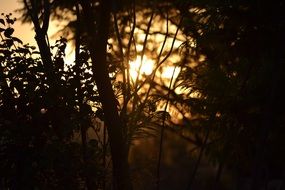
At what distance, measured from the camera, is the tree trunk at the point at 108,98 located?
742 cm

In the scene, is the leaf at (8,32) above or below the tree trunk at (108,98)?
above

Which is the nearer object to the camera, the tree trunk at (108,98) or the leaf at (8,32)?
the tree trunk at (108,98)

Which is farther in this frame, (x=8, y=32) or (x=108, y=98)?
(x=8, y=32)

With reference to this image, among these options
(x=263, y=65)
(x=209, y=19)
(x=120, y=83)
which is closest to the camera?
(x=120, y=83)

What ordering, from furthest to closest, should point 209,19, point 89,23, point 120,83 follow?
point 209,19, point 120,83, point 89,23

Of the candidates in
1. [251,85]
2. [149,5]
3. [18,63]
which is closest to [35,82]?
[18,63]

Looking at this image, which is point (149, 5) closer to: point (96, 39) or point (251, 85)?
point (251, 85)

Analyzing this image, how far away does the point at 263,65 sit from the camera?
1228 cm

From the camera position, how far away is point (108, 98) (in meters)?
7.40

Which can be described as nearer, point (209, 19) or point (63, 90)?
point (63, 90)

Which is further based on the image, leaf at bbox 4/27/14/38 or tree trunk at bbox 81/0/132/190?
leaf at bbox 4/27/14/38

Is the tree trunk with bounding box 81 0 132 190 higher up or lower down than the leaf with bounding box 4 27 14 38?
lower down

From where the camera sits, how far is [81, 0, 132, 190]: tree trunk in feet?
24.3

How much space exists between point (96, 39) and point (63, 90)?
0.73 metres
